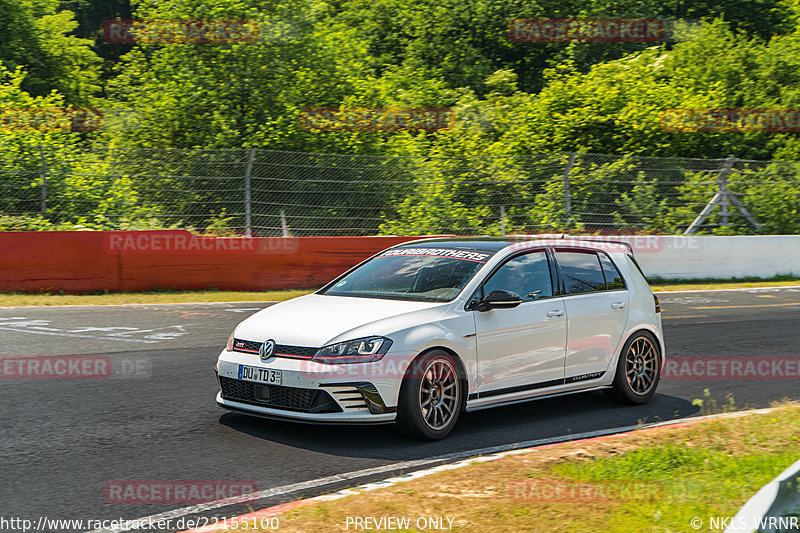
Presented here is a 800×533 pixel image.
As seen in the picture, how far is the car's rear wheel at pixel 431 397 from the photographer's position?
6.55 metres

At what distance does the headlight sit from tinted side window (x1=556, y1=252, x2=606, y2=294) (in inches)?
88.9

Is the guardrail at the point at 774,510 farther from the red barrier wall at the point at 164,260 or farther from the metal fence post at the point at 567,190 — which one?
the metal fence post at the point at 567,190

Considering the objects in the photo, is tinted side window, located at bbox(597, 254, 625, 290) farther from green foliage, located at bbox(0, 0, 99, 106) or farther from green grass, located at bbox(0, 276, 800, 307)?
green foliage, located at bbox(0, 0, 99, 106)

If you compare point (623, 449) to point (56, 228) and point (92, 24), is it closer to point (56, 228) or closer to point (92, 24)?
point (56, 228)

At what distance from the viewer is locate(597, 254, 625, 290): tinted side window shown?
8469mm

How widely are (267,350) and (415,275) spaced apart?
1.61 meters

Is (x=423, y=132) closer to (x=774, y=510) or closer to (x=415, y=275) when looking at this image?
(x=415, y=275)

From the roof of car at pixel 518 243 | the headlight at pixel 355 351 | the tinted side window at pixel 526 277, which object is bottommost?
the headlight at pixel 355 351

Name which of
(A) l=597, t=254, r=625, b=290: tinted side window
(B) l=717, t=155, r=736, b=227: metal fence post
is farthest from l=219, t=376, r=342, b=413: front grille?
(B) l=717, t=155, r=736, b=227: metal fence post

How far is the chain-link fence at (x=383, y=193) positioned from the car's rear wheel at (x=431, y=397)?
1150 cm

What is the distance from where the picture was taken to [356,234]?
61.5ft

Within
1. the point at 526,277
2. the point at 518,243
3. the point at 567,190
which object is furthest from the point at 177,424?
the point at 567,190

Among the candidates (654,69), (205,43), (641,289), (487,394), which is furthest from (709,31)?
(487,394)

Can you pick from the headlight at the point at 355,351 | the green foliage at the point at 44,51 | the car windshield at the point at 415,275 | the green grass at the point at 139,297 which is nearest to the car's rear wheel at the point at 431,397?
the headlight at the point at 355,351
